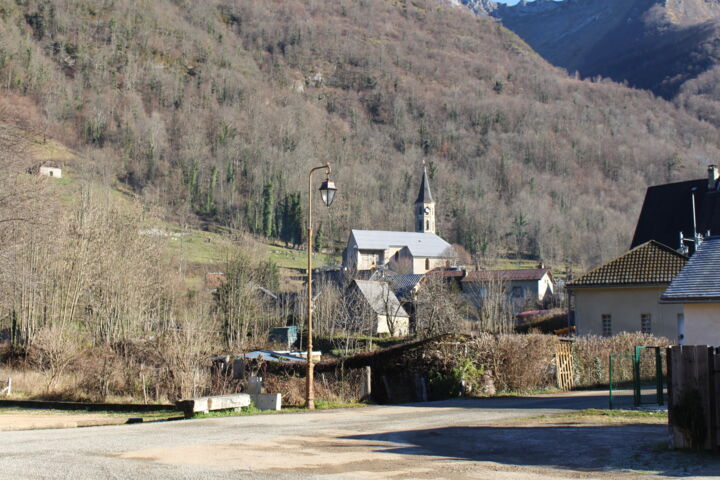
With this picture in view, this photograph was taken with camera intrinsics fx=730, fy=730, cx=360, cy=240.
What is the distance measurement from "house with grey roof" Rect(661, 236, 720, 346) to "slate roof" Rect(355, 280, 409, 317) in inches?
1526

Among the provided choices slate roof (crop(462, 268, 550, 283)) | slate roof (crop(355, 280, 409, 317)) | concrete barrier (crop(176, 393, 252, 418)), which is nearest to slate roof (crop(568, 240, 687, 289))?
concrete barrier (crop(176, 393, 252, 418))

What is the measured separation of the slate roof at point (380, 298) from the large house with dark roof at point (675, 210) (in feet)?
62.2

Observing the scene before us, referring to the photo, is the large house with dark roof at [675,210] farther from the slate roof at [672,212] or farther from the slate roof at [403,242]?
the slate roof at [403,242]

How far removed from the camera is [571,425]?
12617mm

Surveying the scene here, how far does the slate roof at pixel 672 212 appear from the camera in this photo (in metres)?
45.1

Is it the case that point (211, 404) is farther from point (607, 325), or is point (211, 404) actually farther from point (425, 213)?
point (425, 213)

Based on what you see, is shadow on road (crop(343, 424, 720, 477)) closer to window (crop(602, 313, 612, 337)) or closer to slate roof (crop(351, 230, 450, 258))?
window (crop(602, 313, 612, 337))

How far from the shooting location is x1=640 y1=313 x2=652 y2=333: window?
99.7ft

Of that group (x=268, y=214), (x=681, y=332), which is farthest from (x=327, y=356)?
(x=268, y=214)

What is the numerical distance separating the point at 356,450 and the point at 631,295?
23.7m

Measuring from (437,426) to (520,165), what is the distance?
179689mm

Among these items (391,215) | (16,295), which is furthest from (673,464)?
(391,215)

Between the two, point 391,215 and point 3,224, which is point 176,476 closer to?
point 3,224

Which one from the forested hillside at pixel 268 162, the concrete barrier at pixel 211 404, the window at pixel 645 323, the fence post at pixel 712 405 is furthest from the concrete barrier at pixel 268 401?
the forested hillside at pixel 268 162
